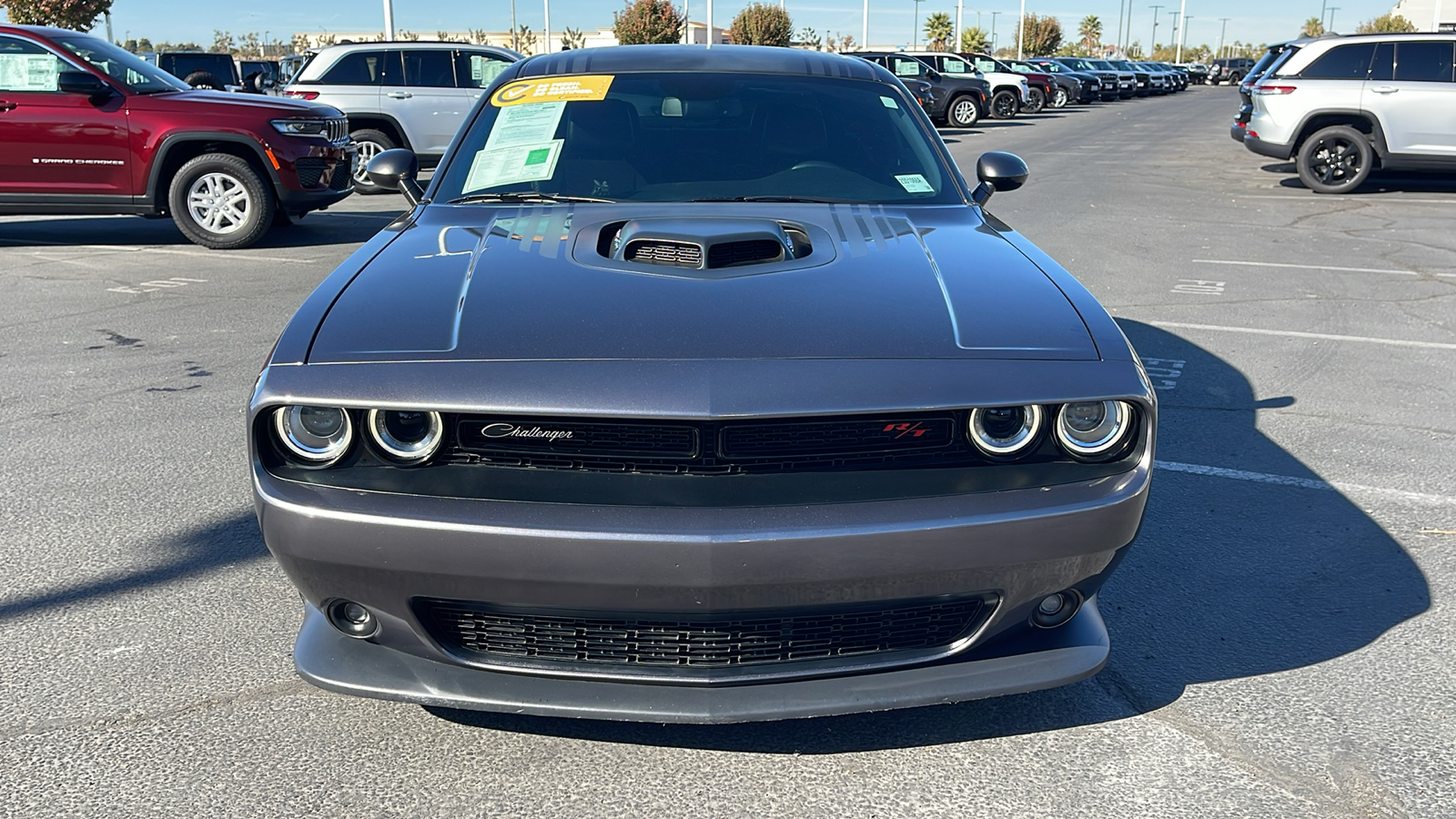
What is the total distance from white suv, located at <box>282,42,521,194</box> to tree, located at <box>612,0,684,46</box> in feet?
97.4

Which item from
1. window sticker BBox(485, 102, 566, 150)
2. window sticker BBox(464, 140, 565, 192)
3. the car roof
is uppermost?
the car roof

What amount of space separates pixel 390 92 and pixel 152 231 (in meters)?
3.90

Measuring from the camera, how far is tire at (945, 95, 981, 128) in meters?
28.3

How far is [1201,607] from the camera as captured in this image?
3.28m

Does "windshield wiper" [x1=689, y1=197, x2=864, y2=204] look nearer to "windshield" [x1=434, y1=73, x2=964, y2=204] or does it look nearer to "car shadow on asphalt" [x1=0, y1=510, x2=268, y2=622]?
"windshield" [x1=434, y1=73, x2=964, y2=204]

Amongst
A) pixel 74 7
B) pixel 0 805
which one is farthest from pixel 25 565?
pixel 74 7

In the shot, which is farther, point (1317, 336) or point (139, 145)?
point (139, 145)

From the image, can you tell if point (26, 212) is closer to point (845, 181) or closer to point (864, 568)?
point (845, 181)

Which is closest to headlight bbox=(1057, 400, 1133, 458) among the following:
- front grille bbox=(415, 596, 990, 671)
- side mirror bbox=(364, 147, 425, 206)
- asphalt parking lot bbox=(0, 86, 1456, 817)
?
front grille bbox=(415, 596, 990, 671)

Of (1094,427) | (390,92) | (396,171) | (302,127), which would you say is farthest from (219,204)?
(1094,427)

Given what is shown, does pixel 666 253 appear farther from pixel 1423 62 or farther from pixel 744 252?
pixel 1423 62

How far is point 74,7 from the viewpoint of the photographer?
34.1 m

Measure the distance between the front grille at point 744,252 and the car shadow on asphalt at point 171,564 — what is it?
1596 mm

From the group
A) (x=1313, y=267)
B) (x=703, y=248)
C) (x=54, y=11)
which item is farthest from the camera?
(x=54, y=11)
